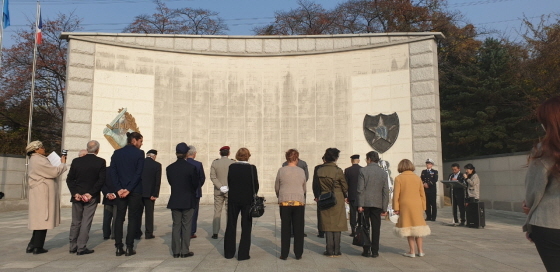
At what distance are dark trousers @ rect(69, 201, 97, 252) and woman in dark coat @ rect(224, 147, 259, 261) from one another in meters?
2.22

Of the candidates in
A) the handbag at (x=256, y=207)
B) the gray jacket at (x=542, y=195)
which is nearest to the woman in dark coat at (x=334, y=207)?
the handbag at (x=256, y=207)

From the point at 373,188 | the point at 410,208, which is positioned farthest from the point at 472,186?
the point at 373,188

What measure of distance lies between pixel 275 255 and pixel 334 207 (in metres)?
1.17

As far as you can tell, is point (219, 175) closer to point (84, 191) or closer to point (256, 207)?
point (256, 207)

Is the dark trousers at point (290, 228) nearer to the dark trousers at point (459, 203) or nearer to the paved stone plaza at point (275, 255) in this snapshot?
the paved stone plaza at point (275, 255)

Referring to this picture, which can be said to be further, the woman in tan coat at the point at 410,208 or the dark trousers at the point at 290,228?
the woman in tan coat at the point at 410,208

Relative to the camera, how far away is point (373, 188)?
7.15 m

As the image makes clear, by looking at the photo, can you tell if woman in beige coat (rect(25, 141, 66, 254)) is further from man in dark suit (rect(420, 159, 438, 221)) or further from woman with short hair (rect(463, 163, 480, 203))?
man in dark suit (rect(420, 159, 438, 221))

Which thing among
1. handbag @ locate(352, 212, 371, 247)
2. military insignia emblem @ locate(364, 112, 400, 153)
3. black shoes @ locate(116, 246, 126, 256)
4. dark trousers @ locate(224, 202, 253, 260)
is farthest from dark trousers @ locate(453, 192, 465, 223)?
black shoes @ locate(116, 246, 126, 256)

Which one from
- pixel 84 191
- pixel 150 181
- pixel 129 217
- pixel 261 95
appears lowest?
pixel 129 217

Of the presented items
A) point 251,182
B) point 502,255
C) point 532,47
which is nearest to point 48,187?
point 251,182

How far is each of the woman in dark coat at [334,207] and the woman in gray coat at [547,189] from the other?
4058 mm

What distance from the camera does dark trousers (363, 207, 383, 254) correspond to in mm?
6855

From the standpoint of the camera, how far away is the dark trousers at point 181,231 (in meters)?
6.63
